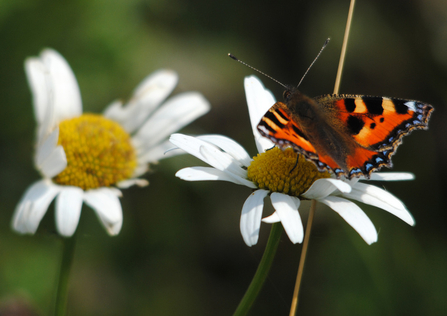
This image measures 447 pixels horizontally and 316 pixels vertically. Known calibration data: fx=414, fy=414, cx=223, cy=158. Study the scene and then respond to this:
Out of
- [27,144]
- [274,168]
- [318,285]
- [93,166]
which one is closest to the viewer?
[274,168]

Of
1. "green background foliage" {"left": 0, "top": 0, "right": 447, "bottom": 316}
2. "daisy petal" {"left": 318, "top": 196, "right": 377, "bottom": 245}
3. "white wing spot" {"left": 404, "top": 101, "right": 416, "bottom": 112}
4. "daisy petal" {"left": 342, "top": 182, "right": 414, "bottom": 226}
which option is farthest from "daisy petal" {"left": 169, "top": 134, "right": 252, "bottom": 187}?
"green background foliage" {"left": 0, "top": 0, "right": 447, "bottom": 316}

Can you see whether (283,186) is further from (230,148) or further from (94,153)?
(94,153)

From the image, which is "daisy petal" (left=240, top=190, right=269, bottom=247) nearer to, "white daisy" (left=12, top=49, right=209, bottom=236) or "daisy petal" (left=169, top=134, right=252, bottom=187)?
"daisy petal" (left=169, top=134, right=252, bottom=187)

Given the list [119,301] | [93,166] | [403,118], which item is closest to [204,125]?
[119,301]

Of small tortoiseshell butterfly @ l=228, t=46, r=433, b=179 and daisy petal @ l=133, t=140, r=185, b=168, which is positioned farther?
daisy petal @ l=133, t=140, r=185, b=168

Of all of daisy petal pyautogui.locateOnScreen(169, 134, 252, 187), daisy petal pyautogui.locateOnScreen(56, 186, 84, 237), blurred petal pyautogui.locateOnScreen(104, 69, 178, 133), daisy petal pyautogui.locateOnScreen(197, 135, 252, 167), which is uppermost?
daisy petal pyautogui.locateOnScreen(197, 135, 252, 167)

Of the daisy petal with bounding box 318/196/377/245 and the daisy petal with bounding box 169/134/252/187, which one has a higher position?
the daisy petal with bounding box 318/196/377/245

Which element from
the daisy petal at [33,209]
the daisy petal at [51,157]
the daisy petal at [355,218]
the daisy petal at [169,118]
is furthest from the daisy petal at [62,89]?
the daisy petal at [355,218]

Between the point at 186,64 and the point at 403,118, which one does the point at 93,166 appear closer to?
the point at 403,118
